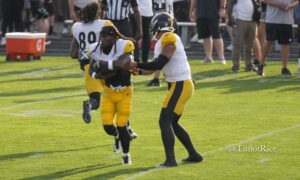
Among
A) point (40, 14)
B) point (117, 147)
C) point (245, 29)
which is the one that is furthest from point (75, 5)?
point (40, 14)

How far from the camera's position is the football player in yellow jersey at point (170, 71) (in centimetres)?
1028

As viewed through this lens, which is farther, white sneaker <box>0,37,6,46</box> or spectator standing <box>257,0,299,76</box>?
white sneaker <box>0,37,6,46</box>

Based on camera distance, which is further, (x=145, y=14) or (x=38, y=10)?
(x=38, y=10)

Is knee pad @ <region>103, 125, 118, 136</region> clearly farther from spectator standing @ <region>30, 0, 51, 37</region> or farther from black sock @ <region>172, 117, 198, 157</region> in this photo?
spectator standing @ <region>30, 0, 51, 37</region>

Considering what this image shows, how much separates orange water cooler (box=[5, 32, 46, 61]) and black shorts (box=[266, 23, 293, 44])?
203 inches

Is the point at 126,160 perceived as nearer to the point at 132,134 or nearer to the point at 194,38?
the point at 132,134

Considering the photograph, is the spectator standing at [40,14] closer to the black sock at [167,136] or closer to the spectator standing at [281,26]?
the spectator standing at [281,26]

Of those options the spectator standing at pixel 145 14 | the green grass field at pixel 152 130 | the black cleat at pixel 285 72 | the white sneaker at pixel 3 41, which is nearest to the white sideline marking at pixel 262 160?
the green grass field at pixel 152 130

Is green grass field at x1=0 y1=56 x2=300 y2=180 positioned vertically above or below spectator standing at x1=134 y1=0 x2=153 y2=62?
below

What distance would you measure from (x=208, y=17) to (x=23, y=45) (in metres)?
3.87

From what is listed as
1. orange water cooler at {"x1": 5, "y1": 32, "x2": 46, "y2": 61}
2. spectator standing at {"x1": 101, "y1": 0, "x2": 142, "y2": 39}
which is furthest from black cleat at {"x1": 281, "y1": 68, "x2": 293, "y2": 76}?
orange water cooler at {"x1": 5, "y1": 32, "x2": 46, "y2": 61}

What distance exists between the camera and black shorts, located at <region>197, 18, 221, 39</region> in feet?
66.0

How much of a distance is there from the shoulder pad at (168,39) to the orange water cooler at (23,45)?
11.3m

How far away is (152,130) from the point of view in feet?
Result: 41.9
